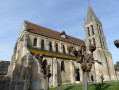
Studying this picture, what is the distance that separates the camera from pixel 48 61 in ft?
71.2

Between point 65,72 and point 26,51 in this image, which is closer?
point 26,51

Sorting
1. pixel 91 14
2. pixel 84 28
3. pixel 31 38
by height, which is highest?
pixel 91 14

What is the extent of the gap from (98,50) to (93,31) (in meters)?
8.19

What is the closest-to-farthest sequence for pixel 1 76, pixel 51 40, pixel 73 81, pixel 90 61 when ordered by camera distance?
pixel 90 61, pixel 73 81, pixel 51 40, pixel 1 76

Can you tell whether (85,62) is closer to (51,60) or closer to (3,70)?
(51,60)

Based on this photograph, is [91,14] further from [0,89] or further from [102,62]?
[0,89]

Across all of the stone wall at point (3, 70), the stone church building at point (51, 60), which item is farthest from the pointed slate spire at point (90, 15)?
the stone wall at point (3, 70)

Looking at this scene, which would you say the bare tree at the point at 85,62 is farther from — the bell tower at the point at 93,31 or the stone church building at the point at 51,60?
the bell tower at the point at 93,31

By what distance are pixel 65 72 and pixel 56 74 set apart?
3.52m

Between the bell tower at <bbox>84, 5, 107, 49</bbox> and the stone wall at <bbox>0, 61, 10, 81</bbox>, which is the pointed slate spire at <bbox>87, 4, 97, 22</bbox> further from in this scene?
the stone wall at <bbox>0, 61, 10, 81</bbox>

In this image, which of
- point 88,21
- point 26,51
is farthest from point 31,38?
point 88,21

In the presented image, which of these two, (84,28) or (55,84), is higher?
(84,28)

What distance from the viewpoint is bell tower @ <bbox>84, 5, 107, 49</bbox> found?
3294 cm

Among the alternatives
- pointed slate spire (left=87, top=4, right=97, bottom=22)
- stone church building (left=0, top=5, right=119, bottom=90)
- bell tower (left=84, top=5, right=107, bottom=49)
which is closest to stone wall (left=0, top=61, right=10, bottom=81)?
stone church building (left=0, top=5, right=119, bottom=90)
